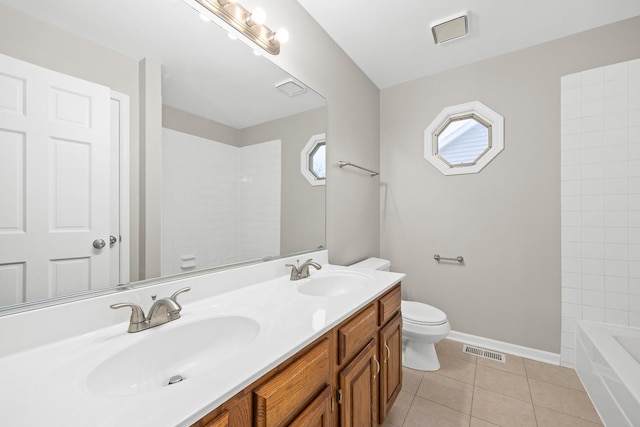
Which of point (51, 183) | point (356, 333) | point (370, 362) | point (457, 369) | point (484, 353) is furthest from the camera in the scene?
point (484, 353)

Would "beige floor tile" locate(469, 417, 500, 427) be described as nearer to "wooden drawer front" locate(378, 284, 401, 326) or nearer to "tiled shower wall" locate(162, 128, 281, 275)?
"wooden drawer front" locate(378, 284, 401, 326)

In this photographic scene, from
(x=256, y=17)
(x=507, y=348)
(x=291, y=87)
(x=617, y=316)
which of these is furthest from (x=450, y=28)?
(x=507, y=348)

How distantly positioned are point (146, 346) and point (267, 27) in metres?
1.54

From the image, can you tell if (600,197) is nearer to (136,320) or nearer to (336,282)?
(336,282)

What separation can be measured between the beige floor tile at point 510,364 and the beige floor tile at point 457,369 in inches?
4.7

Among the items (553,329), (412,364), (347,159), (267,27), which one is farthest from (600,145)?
(267,27)

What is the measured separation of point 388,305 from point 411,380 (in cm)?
88

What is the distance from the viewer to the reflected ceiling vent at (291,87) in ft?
5.09

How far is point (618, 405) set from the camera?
1269 millimetres

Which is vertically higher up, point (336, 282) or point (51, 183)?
point (51, 183)

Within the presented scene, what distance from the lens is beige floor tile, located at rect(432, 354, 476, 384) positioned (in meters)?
1.85

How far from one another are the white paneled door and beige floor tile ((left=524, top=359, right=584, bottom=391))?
262cm

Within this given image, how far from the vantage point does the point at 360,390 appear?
1.08m

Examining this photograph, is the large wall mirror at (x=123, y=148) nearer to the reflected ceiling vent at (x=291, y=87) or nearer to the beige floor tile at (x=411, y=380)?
the reflected ceiling vent at (x=291, y=87)
